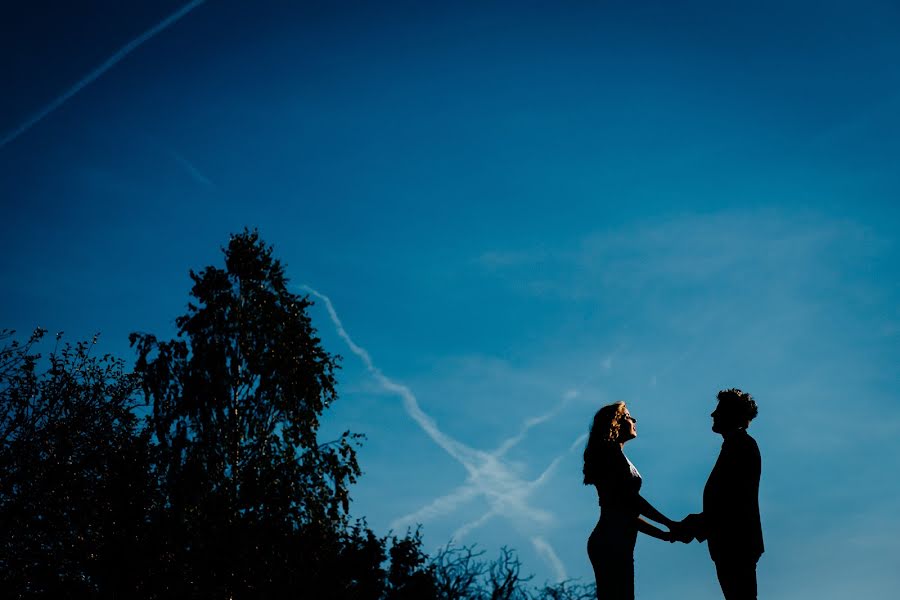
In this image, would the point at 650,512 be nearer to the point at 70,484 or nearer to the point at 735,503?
the point at 735,503

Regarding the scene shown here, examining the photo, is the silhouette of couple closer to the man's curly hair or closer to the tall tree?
the man's curly hair

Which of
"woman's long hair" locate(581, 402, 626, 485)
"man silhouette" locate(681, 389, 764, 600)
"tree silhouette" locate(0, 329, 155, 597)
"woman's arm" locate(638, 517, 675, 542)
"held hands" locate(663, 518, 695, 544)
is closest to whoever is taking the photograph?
"man silhouette" locate(681, 389, 764, 600)

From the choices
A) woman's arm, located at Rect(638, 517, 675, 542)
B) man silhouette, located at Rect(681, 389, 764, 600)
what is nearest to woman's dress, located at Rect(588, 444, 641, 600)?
woman's arm, located at Rect(638, 517, 675, 542)

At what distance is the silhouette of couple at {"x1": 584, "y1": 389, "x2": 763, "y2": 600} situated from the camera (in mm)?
6445

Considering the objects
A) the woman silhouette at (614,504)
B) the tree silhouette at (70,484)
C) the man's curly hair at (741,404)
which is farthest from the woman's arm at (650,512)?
the tree silhouette at (70,484)

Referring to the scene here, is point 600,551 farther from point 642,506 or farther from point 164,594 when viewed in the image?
point 164,594

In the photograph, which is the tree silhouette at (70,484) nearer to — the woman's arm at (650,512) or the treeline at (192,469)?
the treeline at (192,469)

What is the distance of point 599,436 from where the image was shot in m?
6.98

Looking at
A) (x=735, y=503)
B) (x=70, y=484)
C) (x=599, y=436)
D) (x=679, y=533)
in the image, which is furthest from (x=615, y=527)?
(x=70, y=484)

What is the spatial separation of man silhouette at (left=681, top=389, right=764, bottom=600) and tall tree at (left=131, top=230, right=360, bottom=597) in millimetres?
17872

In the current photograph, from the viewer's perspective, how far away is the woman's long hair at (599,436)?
22.8ft

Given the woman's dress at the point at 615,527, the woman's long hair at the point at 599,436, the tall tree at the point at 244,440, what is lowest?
the woman's dress at the point at 615,527

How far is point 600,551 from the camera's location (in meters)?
6.56

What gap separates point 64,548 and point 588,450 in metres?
16.8
